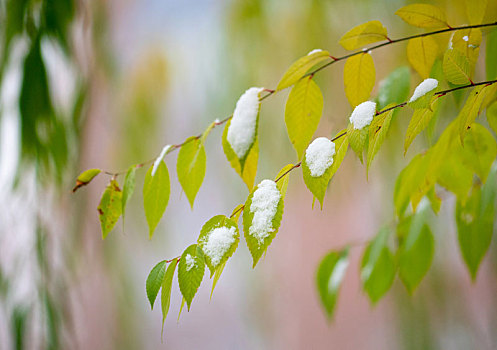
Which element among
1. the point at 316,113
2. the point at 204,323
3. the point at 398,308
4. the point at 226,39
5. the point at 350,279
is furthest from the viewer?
the point at 204,323

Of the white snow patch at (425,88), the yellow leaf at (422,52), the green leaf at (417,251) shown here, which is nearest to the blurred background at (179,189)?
the green leaf at (417,251)

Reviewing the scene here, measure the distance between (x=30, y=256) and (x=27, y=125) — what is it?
11.3 inches

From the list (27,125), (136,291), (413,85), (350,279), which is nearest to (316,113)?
(413,85)

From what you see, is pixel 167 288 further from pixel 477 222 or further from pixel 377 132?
pixel 477 222

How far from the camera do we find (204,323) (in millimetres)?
1270

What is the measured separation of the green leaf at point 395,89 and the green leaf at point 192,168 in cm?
20

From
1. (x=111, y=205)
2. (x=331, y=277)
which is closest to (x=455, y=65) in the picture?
(x=111, y=205)

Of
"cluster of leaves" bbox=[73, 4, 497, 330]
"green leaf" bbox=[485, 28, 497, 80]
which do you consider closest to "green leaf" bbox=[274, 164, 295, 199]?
"cluster of leaves" bbox=[73, 4, 497, 330]

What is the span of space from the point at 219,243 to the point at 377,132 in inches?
4.6

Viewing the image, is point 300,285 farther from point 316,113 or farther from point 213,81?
point 316,113

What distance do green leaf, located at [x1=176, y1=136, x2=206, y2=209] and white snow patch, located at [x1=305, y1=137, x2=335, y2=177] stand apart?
0.31ft

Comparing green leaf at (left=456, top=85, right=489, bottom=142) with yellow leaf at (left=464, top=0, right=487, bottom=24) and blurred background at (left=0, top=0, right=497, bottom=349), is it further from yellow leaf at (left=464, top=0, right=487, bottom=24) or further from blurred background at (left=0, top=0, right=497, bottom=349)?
blurred background at (left=0, top=0, right=497, bottom=349)

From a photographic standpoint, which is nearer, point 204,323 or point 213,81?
point 213,81

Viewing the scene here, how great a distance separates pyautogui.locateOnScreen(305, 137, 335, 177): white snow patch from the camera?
0.92 ft
